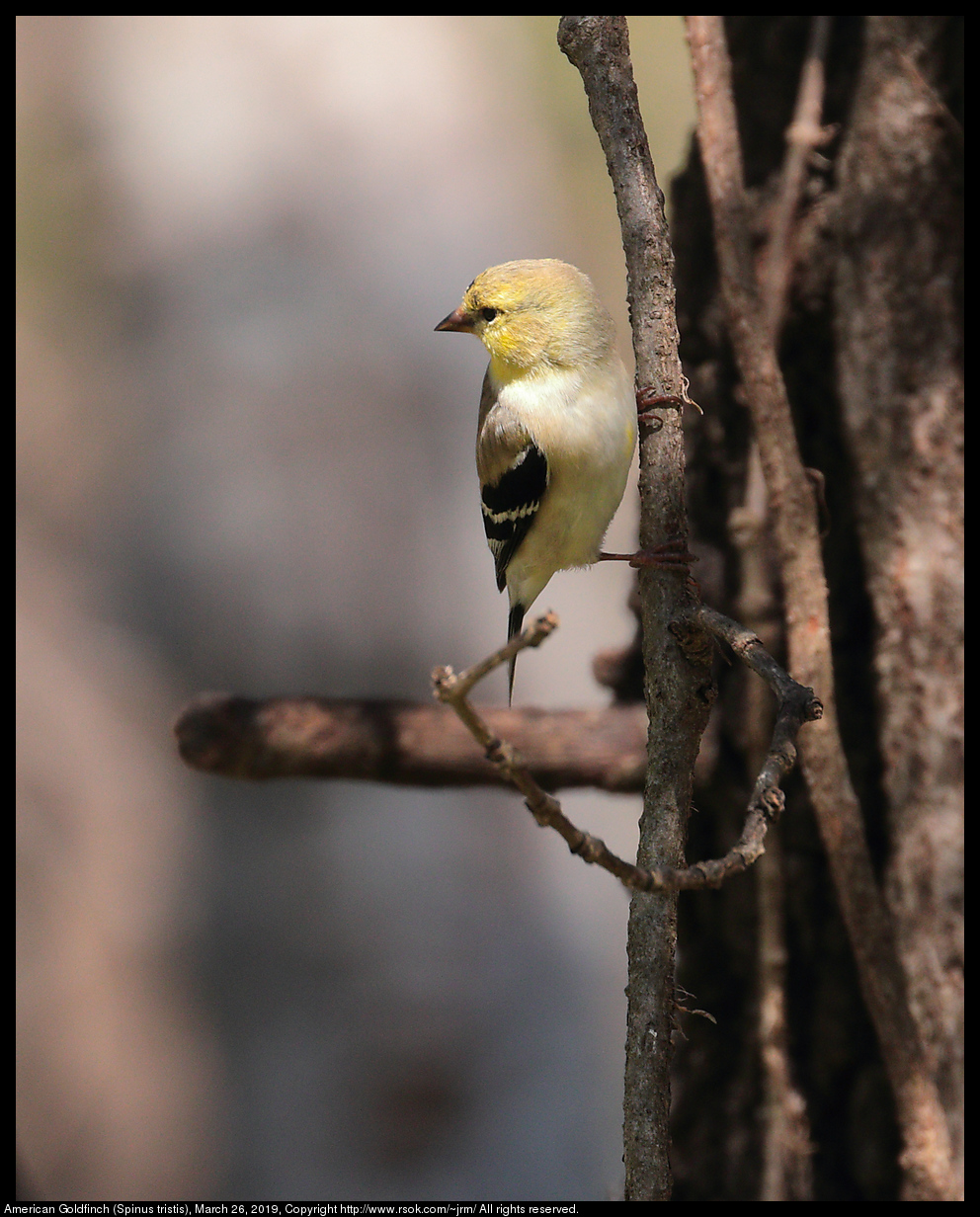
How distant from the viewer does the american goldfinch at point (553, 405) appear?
208 centimetres

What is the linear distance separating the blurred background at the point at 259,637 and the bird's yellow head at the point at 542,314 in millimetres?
3656

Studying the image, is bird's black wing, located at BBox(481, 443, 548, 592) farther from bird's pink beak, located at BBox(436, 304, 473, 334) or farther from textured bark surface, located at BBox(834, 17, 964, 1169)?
textured bark surface, located at BBox(834, 17, 964, 1169)

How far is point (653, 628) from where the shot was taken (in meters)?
1.39

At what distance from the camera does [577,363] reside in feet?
6.98

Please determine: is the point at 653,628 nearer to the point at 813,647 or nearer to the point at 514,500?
the point at 813,647

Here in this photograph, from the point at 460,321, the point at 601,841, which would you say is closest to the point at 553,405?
the point at 460,321

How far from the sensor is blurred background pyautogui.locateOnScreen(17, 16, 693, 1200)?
556 cm

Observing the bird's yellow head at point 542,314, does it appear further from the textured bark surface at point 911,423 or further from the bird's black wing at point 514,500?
the textured bark surface at point 911,423

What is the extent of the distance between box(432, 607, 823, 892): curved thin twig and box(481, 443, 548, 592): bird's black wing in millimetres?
1055

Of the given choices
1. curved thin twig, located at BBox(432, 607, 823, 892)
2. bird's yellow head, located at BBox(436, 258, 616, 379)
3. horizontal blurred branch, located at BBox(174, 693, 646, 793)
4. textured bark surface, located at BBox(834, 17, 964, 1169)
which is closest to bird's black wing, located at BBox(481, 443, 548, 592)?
bird's yellow head, located at BBox(436, 258, 616, 379)

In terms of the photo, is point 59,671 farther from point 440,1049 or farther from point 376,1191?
point 376,1191

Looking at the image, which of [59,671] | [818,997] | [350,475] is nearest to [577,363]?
[818,997]

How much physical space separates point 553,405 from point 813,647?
0.75 m

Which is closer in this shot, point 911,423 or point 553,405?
point 553,405
